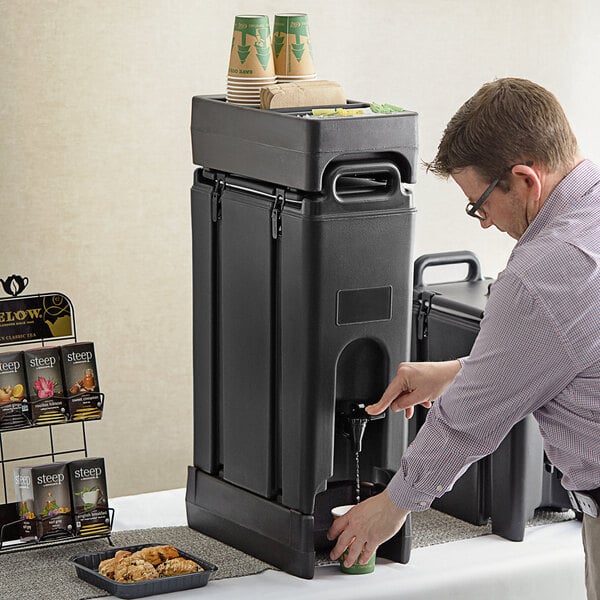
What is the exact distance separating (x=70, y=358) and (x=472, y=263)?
3.28ft

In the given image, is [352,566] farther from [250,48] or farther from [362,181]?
[250,48]

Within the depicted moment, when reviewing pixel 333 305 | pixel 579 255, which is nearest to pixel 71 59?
pixel 333 305

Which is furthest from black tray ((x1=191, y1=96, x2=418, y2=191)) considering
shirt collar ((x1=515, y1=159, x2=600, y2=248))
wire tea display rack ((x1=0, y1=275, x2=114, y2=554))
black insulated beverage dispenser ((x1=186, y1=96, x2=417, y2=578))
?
wire tea display rack ((x1=0, y1=275, x2=114, y2=554))

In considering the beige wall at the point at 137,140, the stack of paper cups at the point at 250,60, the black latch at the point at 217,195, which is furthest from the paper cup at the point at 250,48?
the beige wall at the point at 137,140

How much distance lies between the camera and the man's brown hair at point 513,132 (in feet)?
5.28

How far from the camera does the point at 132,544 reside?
2023 millimetres

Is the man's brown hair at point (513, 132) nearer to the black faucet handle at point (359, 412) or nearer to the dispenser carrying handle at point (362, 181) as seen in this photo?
the dispenser carrying handle at point (362, 181)

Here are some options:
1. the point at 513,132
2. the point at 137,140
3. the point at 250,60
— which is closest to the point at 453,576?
the point at 513,132

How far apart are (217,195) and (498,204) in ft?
1.82

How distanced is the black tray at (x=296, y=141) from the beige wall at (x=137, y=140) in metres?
0.96

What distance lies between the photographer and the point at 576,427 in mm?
1605

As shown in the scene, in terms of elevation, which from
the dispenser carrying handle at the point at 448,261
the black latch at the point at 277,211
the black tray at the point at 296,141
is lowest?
the dispenser carrying handle at the point at 448,261

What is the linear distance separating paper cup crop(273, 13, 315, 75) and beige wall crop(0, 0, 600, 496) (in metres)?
0.97

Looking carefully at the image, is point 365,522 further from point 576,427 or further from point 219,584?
point 576,427
